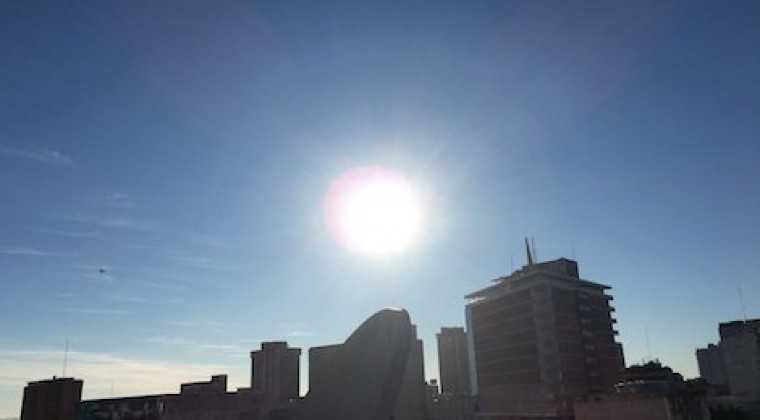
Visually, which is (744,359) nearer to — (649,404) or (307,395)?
(649,404)

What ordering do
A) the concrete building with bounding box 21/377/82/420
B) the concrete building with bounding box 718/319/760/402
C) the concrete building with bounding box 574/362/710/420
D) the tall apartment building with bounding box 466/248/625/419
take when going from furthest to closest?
1. the tall apartment building with bounding box 466/248/625/419
2. the concrete building with bounding box 718/319/760/402
3. the concrete building with bounding box 574/362/710/420
4. the concrete building with bounding box 21/377/82/420

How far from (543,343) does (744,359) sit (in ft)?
151

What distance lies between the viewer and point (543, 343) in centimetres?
14562

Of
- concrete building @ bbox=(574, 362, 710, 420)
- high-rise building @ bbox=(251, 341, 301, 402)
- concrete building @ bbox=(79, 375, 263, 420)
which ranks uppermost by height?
high-rise building @ bbox=(251, 341, 301, 402)

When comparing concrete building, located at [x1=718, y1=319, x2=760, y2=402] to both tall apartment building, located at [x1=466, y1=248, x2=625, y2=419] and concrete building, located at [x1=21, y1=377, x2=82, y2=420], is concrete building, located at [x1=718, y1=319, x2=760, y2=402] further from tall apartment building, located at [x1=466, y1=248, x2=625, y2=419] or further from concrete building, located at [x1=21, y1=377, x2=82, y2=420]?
concrete building, located at [x1=21, y1=377, x2=82, y2=420]

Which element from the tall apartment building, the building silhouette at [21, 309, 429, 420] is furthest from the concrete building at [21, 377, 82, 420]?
the tall apartment building

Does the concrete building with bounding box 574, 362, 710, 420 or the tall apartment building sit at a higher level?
the tall apartment building

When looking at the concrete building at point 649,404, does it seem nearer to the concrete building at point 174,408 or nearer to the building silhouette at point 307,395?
the building silhouette at point 307,395

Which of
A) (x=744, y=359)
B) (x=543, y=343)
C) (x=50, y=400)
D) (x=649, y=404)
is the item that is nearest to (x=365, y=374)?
(x=50, y=400)

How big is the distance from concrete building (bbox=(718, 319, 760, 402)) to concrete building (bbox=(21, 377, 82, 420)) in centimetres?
13702

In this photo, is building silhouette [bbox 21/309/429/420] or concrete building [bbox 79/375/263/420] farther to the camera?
concrete building [bbox 79/375/263/420]

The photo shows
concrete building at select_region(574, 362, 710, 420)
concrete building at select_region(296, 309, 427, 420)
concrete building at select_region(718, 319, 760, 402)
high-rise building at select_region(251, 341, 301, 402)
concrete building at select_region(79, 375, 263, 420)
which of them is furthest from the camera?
concrete building at select_region(718, 319, 760, 402)

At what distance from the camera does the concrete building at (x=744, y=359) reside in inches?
5157

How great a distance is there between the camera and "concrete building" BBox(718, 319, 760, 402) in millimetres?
131000
